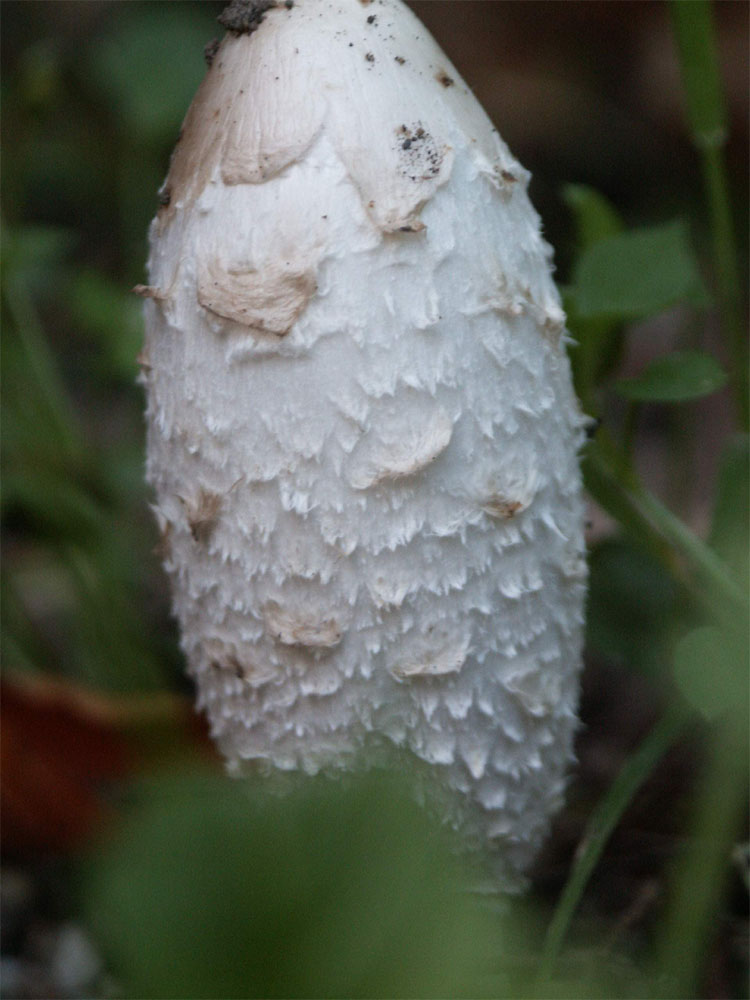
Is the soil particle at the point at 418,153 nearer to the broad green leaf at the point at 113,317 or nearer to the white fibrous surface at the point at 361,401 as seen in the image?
the white fibrous surface at the point at 361,401

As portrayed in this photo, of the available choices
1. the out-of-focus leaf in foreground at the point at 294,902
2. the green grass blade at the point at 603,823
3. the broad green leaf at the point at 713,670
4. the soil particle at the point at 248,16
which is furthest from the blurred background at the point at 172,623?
the soil particle at the point at 248,16

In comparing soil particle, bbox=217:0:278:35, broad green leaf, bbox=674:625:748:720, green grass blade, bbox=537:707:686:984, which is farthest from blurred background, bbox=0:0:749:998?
soil particle, bbox=217:0:278:35

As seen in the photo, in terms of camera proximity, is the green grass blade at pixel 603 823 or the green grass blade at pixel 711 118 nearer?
the green grass blade at pixel 603 823

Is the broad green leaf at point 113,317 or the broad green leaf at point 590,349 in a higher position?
the broad green leaf at point 590,349

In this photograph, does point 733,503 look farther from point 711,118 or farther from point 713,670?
point 711,118

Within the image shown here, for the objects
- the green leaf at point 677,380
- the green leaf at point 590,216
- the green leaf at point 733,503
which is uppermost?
the green leaf at point 590,216

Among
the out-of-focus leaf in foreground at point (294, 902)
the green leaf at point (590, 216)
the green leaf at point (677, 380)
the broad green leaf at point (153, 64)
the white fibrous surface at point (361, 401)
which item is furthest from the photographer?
the broad green leaf at point (153, 64)

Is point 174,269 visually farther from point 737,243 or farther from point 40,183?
point 40,183

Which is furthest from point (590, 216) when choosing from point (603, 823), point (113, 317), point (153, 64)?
point (153, 64)

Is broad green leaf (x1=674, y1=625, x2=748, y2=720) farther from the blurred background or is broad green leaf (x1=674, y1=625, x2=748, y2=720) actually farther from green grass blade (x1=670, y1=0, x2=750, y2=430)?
green grass blade (x1=670, y1=0, x2=750, y2=430)
